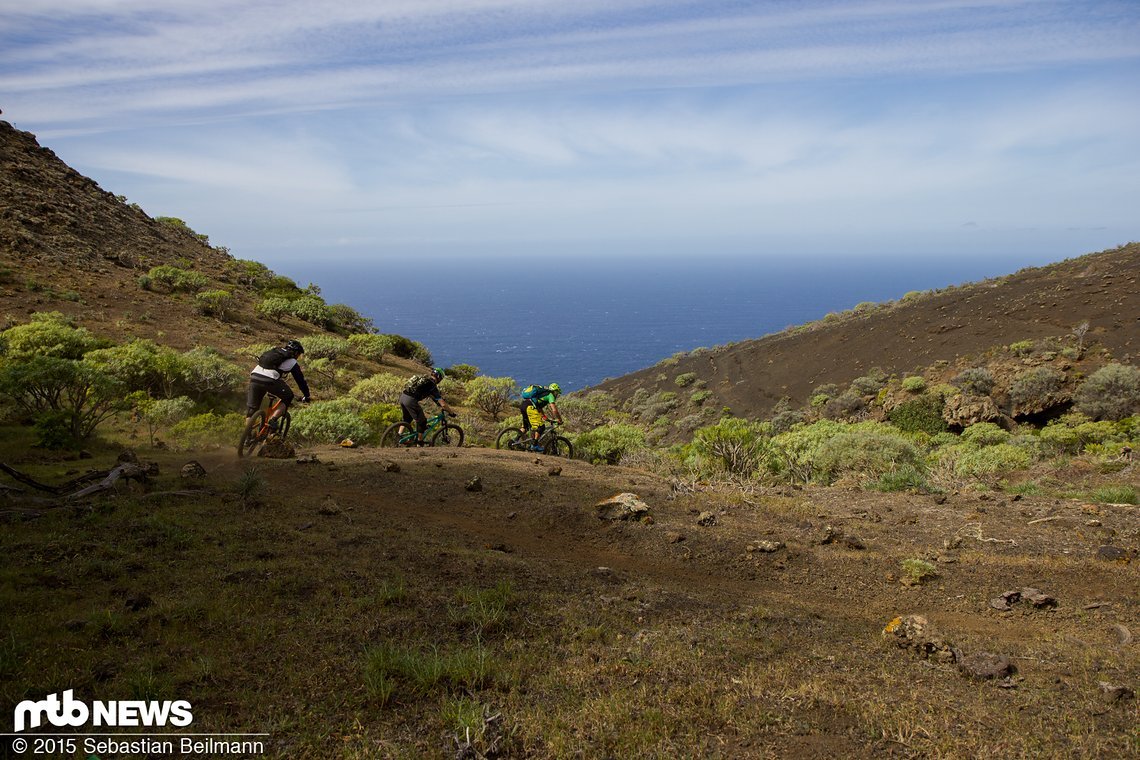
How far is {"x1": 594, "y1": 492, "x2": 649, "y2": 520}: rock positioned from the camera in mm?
7820

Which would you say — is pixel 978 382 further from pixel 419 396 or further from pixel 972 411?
pixel 419 396

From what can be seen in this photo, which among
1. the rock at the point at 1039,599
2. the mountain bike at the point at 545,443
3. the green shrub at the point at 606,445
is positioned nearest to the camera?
the rock at the point at 1039,599

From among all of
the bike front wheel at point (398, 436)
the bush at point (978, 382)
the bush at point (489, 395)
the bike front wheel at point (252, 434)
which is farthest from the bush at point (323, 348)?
the bush at point (978, 382)

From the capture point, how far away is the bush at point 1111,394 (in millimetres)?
22359

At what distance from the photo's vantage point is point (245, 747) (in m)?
3.07

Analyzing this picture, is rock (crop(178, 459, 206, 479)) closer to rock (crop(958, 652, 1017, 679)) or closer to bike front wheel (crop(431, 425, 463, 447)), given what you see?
bike front wheel (crop(431, 425, 463, 447))

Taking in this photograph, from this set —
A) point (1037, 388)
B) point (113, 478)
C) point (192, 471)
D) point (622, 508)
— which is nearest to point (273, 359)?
point (192, 471)

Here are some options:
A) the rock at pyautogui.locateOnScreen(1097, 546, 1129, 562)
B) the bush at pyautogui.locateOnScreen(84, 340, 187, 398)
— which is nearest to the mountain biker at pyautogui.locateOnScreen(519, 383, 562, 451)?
the rock at pyautogui.locateOnScreen(1097, 546, 1129, 562)

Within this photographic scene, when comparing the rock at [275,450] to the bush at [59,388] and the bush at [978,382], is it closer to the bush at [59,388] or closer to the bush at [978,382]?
the bush at [59,388]

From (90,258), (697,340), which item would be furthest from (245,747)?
(697,340)

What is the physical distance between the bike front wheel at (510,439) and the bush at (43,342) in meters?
10.4

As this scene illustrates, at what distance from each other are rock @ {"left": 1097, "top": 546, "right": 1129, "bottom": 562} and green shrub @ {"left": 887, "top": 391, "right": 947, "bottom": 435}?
71.5ft

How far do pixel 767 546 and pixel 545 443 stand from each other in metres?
6.20

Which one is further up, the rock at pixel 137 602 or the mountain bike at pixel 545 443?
the mountain bike at pixel 545 443
